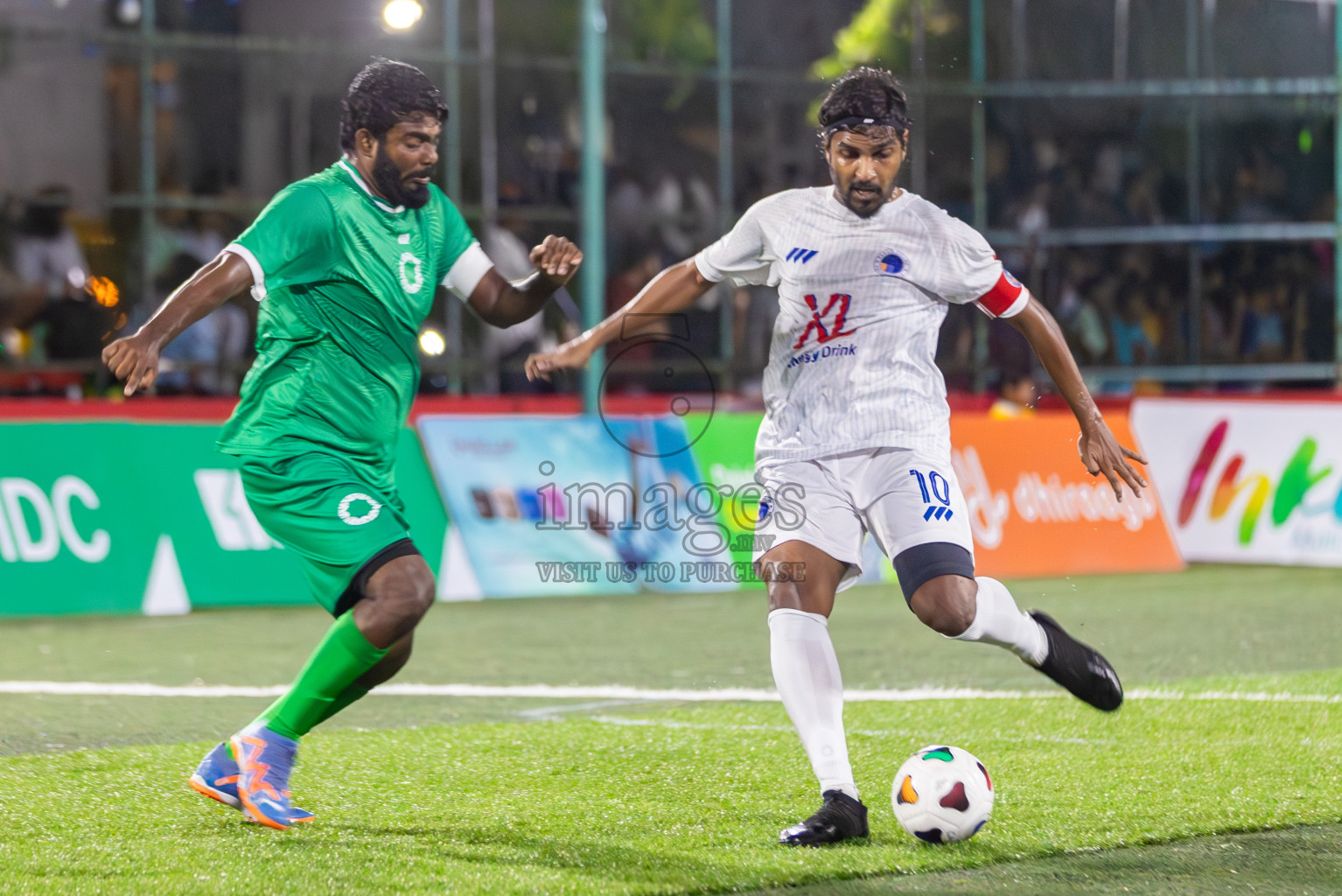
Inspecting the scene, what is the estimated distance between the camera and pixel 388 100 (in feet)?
16.2

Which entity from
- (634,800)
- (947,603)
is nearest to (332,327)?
(634,800)

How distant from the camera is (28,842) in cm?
472

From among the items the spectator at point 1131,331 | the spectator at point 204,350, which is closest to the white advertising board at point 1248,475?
the spectator at point 1131,331

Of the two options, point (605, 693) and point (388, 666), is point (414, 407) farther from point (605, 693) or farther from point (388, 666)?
point (388, 666)

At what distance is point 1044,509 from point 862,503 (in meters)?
8.92

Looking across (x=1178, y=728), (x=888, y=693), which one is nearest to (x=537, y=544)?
(x=888, y=693)

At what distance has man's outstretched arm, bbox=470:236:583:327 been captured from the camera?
16.8ft

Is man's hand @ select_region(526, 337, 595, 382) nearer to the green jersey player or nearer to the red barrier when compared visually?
the green jersey player

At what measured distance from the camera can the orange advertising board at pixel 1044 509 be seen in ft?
43.8

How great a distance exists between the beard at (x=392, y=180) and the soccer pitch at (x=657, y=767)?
1.74 m

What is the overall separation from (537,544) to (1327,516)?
A: 20.8ft

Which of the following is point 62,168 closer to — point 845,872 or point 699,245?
point 699,245

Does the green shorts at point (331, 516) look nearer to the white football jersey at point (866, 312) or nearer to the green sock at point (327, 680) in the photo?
the green sock at point (327, 680)

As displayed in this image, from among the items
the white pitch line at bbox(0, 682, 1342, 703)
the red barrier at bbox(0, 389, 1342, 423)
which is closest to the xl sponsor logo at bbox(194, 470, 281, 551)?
the red barrier at bbox(0, 389, 1342, 423)
